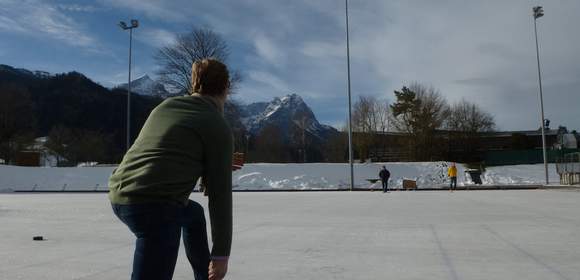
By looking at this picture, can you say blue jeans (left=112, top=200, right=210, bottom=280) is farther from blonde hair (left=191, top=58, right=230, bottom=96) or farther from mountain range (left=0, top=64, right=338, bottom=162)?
mountain range (left=0, top=64, right=338, bottom=162)

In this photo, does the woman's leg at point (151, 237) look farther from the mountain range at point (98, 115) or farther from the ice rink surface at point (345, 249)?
the mountain range at point (98, 115)

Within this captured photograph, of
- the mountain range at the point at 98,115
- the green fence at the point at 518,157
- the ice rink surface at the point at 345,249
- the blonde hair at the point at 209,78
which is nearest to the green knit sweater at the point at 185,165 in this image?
the blonde hair at the point at 209,78

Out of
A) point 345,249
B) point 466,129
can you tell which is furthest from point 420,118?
point 345,249

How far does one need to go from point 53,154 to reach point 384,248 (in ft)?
192

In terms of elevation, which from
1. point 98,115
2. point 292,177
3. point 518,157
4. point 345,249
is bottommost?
point 345,249

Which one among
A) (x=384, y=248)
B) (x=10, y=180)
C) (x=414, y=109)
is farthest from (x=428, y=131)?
(x=384, y=248)

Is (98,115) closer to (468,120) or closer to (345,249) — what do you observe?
(468,120)

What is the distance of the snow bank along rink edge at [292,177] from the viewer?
3422cm

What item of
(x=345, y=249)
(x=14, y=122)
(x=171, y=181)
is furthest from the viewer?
(x=14, y=122)

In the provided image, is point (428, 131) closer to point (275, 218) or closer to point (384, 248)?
point (275, 218)

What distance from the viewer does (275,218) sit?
10.5 m

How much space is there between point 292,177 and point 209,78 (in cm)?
3392

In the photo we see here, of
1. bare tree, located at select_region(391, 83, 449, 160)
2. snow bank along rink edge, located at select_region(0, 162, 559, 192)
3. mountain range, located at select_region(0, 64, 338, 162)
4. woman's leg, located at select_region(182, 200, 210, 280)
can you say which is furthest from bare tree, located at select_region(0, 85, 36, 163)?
woman's leg, located at select_region(182, 200, 210, 280)

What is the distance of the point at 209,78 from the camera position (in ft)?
6.99
